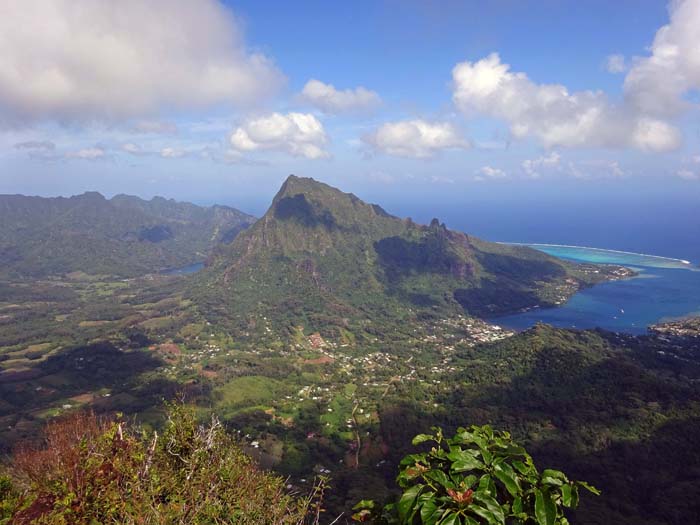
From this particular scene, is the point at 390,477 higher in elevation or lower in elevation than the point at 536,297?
lower

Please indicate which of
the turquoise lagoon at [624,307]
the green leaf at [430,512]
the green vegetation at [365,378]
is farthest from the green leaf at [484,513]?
the turquoise lagoon at [624,307]

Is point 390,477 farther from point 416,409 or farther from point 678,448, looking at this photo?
point 678,448

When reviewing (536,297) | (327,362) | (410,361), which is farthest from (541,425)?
(536,297)

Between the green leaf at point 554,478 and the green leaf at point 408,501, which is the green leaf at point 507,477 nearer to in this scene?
the green leaf at point 554,478

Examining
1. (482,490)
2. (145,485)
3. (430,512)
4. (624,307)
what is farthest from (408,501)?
(624,307)

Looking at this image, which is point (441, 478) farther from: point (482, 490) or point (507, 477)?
point (507, 477)
